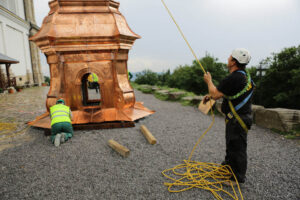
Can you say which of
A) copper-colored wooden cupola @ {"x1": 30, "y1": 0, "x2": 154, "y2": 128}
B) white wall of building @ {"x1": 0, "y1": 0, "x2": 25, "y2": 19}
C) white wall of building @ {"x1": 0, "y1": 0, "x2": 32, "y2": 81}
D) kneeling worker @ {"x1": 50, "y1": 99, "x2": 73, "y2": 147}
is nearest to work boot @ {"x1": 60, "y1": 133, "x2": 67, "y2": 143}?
kneeling worker @ {"x1": 50, "y1": 99, "x2": 73, "y2": 147}

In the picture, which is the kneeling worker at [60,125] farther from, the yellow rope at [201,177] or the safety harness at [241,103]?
the safety harness at [241,103]

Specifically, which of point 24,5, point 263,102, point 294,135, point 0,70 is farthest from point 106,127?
point 24,5

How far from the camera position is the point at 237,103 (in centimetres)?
293

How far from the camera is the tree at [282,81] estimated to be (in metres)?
11.1

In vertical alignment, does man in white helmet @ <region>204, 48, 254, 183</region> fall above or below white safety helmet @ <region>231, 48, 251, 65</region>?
below

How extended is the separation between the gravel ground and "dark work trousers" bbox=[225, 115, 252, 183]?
292 mm

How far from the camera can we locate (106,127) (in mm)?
5875

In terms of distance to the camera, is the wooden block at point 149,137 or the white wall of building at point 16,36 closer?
the wooden block at point 149,137

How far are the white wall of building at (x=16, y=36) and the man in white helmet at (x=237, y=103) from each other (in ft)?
74.0

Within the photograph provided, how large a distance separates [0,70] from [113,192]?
761 inches

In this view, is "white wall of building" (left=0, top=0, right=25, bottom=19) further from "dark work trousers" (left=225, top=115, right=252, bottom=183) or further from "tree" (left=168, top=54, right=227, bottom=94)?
"dark work trousers" (left=225, top=115, right=252, bottom=183)

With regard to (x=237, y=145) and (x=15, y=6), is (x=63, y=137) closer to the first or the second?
(x=237, y=145)

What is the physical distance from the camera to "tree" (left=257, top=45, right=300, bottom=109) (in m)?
11.1

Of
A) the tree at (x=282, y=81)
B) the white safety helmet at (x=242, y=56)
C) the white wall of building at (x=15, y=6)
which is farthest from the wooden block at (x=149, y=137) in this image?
the white wall of building at (x=15, y=6)
